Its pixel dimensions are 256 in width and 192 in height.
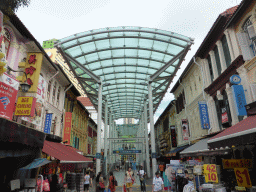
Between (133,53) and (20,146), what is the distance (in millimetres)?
16358

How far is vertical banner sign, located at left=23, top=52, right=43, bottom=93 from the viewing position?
10.4 m

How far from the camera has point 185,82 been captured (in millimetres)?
21031

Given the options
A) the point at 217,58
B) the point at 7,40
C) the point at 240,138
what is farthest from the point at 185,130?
the point at 7,40

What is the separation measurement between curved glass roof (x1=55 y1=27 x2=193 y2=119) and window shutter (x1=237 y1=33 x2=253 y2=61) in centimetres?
713

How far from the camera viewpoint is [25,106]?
9.59 metres

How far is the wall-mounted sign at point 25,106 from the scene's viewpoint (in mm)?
9375

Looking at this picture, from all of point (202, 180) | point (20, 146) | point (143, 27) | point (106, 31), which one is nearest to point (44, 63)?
point (106, 31)

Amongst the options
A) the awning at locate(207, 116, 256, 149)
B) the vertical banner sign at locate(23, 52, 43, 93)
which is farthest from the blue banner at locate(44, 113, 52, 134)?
the awning at locate(207, 116, 256, 149)

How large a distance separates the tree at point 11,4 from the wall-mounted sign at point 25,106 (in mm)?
5386

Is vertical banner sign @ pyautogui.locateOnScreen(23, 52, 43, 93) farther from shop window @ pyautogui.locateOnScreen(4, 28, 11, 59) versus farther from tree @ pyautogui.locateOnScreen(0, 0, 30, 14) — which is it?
tree @ pyautogui.locateOnScreen(0, 0, 30, 14)

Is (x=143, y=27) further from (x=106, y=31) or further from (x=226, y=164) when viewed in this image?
(x=226, y=164)

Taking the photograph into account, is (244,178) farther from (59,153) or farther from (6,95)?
(6,95)

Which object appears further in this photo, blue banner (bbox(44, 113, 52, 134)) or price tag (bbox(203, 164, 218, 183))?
blue banner (bbox(44, 113, 52, 134))

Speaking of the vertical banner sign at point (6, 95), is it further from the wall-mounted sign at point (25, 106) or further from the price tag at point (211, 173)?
the price tag at point (211, 173)
